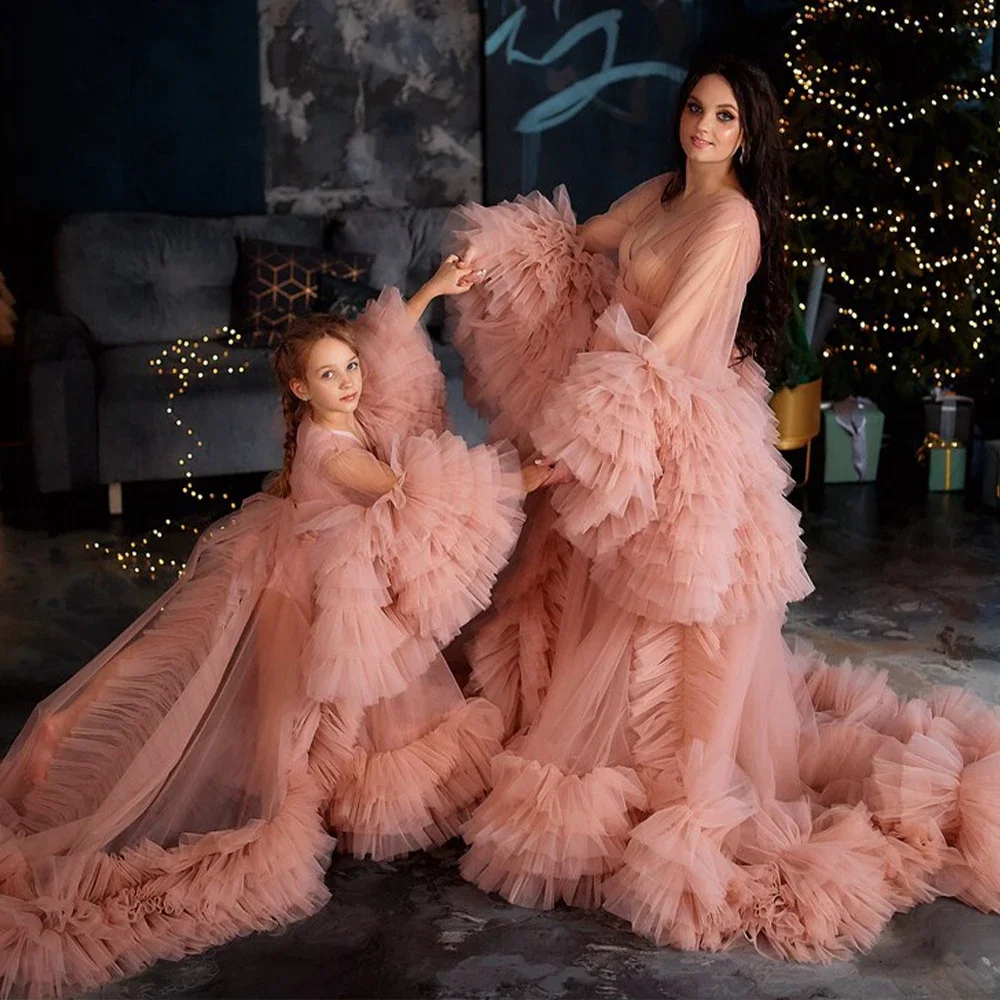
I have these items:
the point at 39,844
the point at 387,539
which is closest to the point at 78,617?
the point at 39,844

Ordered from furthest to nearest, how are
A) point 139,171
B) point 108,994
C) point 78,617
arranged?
point 139,171 < point 78,617 < point 108,994

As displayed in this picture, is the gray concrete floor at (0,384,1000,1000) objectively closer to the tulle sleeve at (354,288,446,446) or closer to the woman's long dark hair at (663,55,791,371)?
the tulle sleeve at (354,288,446,446)

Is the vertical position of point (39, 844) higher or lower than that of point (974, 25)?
lower

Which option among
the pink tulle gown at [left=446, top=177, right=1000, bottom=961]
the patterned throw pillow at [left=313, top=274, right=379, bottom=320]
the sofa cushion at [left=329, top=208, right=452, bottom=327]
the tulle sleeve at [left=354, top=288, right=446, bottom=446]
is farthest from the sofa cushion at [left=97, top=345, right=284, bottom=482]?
the pink tulle gown at [left=446, top=177, right=1000, bottom=961]

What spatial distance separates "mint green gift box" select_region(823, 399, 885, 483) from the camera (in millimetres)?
5945

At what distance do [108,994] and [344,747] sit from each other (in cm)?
68

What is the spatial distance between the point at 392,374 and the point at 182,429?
2.57 meters

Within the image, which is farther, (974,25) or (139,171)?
(139,171)

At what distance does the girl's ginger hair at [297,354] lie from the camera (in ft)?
9.74

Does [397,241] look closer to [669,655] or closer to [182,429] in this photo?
[182,429]

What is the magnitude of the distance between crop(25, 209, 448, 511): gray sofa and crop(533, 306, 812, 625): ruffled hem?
293 cm

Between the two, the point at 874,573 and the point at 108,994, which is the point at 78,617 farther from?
the point at 874,573

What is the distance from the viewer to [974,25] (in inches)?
219

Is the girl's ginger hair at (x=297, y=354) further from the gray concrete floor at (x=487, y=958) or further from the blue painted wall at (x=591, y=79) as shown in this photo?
the blue painted wall at (x=591, y=79)
